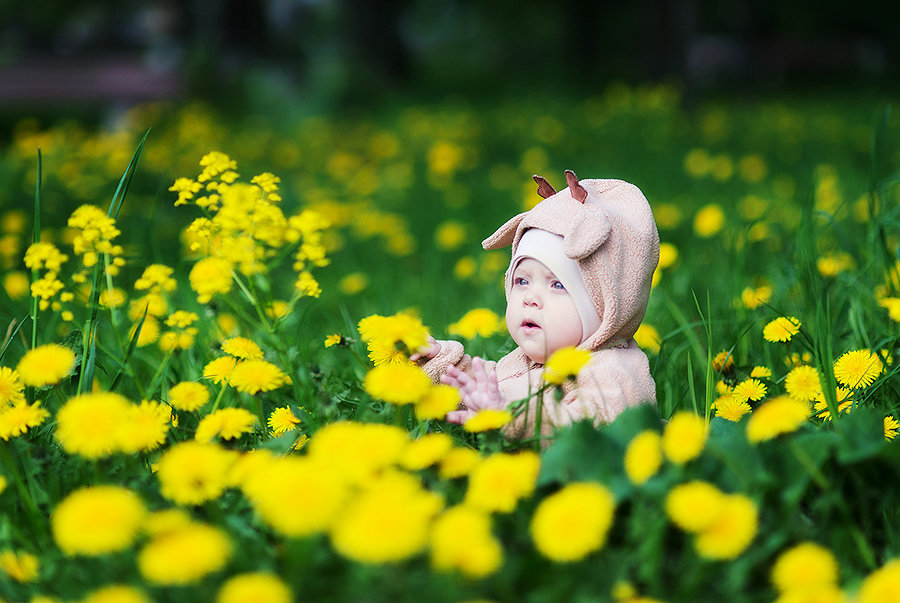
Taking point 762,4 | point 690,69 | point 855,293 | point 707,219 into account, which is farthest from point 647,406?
point 762,4

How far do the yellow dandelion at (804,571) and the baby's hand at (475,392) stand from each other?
579 mm

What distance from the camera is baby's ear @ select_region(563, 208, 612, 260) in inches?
58.2

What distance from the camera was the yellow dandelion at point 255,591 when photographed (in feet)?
2.95

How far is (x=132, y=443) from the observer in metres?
1.19

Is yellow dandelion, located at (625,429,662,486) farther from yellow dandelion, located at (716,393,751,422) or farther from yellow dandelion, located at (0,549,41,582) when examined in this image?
yellow dandelion, located at (0,549,41,582)

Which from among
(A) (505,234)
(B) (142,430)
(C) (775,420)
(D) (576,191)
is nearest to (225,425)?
(B) (142,430)

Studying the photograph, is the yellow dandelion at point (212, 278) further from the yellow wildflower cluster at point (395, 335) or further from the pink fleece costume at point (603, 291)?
the pink fleece costume at point (603, 291)

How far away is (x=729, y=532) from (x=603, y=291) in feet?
1.92

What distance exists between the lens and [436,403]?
133 centimetres

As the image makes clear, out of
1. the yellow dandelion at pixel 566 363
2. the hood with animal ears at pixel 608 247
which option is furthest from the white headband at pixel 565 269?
the yellow dandelion at pixel 566 363

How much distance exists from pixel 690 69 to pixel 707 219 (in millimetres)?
5873

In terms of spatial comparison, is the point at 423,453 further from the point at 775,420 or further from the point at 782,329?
the point at 782,329

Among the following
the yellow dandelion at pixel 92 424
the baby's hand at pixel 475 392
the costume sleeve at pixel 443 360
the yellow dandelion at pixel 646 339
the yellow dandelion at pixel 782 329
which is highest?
the yellow dandelion at pixel 92 424

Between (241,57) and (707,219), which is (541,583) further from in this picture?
(241,57)
